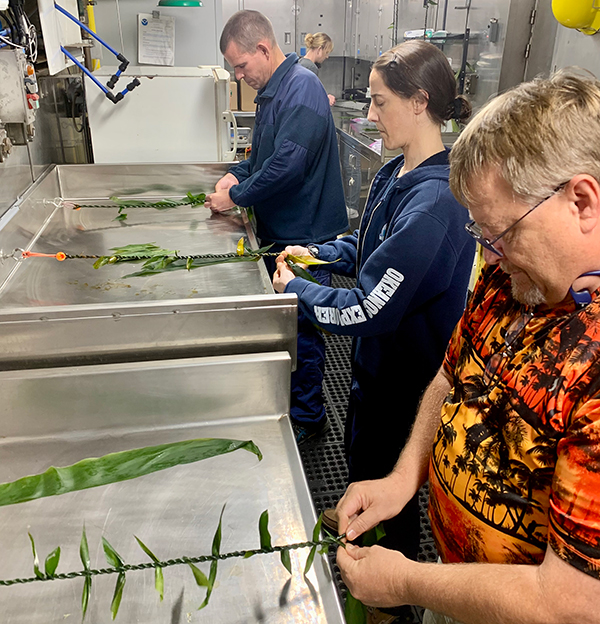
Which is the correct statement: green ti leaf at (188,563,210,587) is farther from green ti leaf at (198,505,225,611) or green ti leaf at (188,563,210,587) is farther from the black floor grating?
the black floor grating

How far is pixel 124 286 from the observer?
1631 mm

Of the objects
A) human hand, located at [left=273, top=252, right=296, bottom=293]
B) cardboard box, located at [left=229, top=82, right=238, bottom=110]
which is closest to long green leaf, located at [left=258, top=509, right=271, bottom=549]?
human hand, located at [left=273, top=252, right=296, bottom=293]

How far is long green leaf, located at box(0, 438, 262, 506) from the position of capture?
1.03 meters

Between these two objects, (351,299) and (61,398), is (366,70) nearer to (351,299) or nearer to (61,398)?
(351,299)

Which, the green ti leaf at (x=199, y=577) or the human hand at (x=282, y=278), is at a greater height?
the human hand at (x=282, y=278)

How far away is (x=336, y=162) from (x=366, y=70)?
4121 millimetres

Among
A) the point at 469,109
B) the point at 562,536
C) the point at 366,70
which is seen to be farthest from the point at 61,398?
the point at 366,70

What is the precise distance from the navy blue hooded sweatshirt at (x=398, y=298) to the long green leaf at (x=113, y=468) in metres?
0.51

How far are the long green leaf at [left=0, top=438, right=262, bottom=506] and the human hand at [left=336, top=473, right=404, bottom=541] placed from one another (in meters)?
0.20

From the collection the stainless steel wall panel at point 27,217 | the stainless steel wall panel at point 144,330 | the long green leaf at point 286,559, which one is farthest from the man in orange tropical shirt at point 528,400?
the stainless steel wall panel at point 27,217

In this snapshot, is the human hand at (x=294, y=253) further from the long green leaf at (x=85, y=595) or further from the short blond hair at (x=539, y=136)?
the long green leaf at (x=85, y=595)

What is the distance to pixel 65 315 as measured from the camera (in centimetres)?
119

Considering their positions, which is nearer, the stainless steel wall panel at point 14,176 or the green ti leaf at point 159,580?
the green ti leaf at point 159,580

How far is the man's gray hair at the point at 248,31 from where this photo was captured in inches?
88.9
